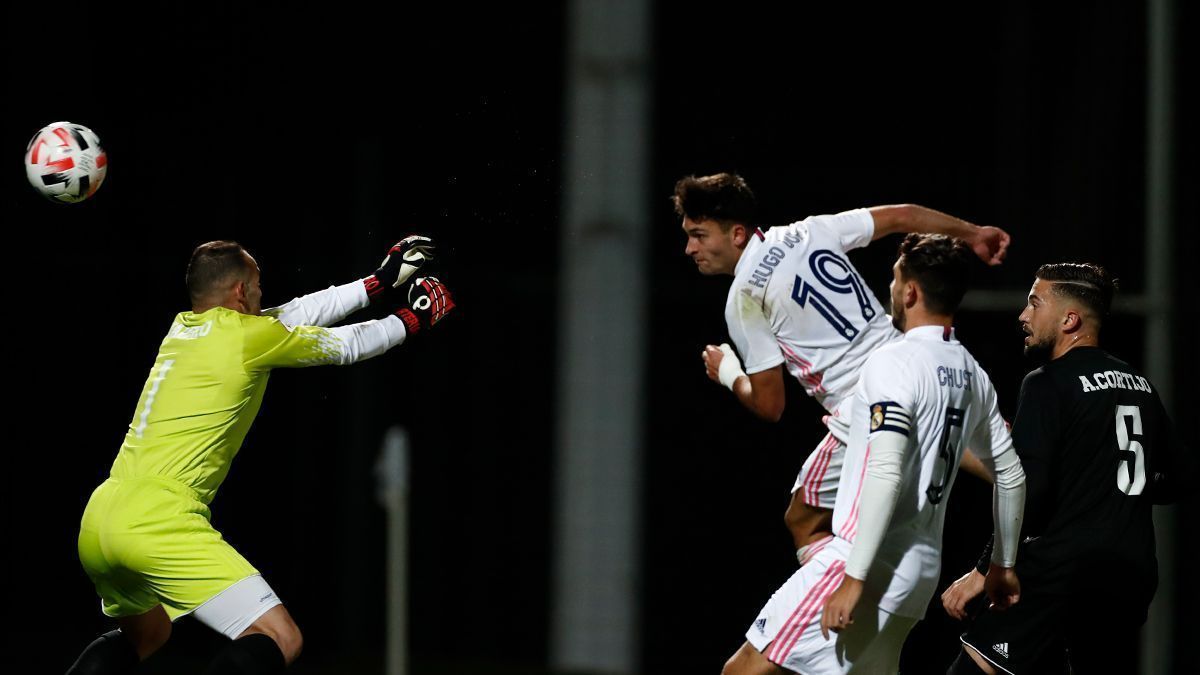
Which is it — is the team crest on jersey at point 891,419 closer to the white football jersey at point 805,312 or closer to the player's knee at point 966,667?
the white football jersey at point 805,312

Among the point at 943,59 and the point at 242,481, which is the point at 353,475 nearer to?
the point at 242,481

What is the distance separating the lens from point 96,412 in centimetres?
918

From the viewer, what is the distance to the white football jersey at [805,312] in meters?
5.16

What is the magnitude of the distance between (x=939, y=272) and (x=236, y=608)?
250 cm

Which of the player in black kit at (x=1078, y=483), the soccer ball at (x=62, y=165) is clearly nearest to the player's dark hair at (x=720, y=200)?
the player in black kit at (x=1078, y=483)

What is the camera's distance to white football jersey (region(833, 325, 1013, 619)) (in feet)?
14.7

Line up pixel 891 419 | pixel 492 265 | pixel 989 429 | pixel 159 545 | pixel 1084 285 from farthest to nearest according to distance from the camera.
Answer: pixel 492 265 < pixel 1084 285 < pixel 159 545 < pixel 989 429 < pixel 891 419

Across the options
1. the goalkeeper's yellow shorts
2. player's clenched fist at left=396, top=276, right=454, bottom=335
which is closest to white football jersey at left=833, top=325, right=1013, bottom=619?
player's clenched fist at left=396, top=276, right=454, bottom=335

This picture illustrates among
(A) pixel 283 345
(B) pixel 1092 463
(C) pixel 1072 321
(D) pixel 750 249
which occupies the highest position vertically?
(D) pixel 750 249

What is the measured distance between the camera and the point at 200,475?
5.18 metres

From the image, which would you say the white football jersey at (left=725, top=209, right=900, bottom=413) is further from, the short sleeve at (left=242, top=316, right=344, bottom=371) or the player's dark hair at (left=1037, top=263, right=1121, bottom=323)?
the short sleeve at (left=242, top=316, right=344, bottom=371)

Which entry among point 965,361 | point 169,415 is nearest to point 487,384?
point 169,415

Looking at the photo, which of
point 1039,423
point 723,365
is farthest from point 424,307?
point 1039,423

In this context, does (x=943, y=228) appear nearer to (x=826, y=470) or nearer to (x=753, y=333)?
(x=753, y=333)
